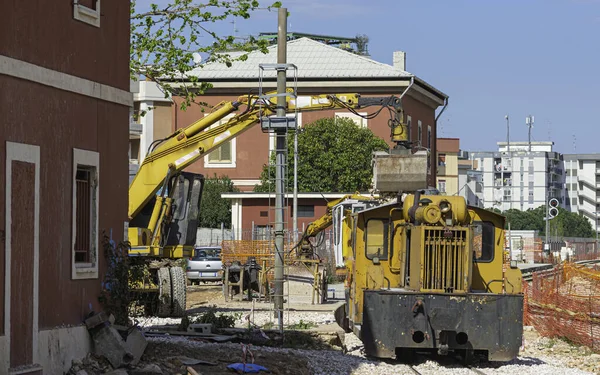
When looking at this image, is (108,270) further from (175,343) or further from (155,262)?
(155,262)

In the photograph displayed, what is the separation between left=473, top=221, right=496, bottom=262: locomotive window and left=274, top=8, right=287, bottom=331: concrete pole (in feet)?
13.2

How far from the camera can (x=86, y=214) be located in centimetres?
1720

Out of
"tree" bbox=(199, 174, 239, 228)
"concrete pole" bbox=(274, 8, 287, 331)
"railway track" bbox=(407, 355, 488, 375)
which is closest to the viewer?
"railway track" bbox=(407, 355, 488, 375)

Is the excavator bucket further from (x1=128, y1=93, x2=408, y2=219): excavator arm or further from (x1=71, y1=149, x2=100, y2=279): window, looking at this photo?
(x1=71, y1=149, x2=100, y2=279): window

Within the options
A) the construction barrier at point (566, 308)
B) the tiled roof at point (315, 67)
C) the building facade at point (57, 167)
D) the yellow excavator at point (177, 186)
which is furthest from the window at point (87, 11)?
the tiled roof at point (315, 67)

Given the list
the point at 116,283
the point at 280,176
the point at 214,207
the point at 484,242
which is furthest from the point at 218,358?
the point at 214,207

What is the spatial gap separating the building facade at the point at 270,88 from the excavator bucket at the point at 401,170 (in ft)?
133

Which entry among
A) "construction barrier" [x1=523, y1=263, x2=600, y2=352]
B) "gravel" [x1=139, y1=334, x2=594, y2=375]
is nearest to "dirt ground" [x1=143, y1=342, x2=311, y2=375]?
"gravel" [x1=139, y1=334, x2=594, y2=375]

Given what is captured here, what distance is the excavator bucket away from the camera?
27.7 m

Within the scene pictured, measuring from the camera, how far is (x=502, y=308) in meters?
20.2

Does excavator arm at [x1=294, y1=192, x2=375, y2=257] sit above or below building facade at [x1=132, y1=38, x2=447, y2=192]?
below

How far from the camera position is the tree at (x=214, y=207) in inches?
2721

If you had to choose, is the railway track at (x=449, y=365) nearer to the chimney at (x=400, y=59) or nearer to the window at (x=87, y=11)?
the window at (x=87, y=11)

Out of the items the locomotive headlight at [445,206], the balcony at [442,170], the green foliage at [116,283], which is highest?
the balcony at [442,170]
